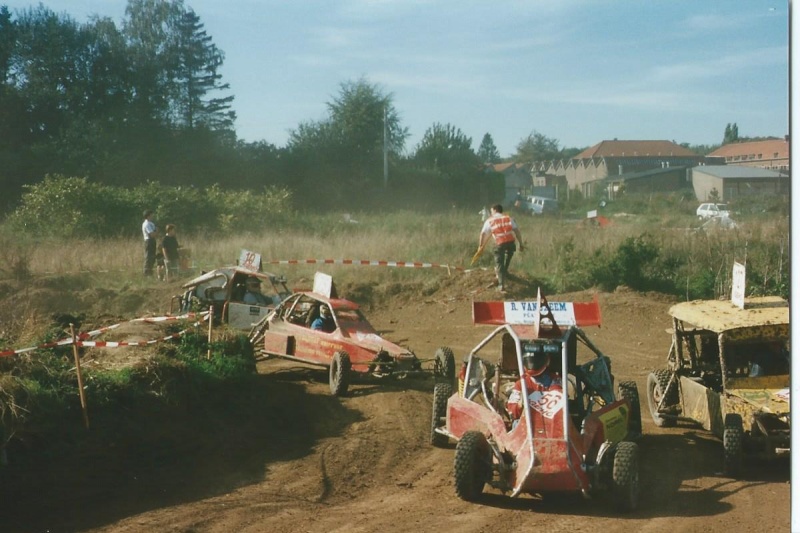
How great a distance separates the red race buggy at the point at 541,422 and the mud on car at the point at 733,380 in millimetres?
870

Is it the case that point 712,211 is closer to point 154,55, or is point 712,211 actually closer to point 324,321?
point 324,321

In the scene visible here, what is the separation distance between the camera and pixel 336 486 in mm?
9547

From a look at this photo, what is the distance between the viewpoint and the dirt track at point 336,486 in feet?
26.9

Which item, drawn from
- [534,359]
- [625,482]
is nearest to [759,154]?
[534,359]

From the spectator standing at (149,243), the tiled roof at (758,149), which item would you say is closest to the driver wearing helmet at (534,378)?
the tiled roof at (758,149)

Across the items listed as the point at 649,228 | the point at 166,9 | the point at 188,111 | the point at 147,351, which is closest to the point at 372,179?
the point at 188,111

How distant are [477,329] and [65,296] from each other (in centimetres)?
990

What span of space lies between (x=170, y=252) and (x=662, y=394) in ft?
51.9

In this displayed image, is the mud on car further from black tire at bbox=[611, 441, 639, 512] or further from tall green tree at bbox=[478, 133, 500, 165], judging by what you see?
tall green tree at bbox=[478, 133, 500, 165]

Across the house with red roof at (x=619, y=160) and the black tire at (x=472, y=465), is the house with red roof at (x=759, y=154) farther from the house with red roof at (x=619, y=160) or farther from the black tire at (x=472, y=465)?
the house with red roof at (x=619, y=160)

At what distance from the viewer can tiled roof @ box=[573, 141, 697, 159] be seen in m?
37.9

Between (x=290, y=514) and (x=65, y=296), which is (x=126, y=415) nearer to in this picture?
(x=290, y=514)

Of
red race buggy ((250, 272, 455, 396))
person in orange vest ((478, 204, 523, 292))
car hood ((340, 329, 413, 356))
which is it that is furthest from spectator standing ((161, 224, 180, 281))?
car hood ((340, 329, 413, 356))

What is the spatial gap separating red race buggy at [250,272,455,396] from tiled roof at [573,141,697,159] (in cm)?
2223
